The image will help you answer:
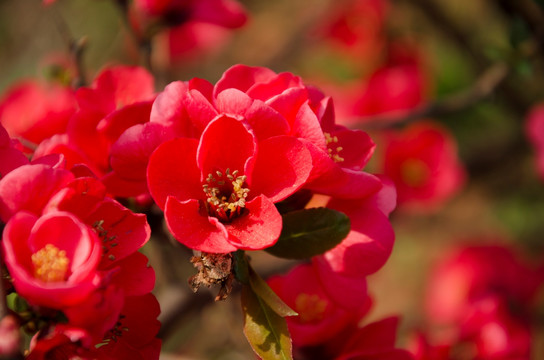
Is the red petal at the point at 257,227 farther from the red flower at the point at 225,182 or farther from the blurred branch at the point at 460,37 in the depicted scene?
the blurred branch at the point at 460,37

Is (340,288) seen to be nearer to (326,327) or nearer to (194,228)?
(326,327)

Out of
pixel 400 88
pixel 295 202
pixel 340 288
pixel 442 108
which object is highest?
pixel 295 202

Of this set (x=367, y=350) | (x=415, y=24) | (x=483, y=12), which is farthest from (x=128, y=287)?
(x=483, y=12)

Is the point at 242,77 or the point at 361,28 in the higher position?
the point at 242,77

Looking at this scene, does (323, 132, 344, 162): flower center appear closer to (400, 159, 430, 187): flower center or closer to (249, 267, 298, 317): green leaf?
(249, 267, 298, 317): green leaf

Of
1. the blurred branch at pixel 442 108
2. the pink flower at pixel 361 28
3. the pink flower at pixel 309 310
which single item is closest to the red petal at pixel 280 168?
the pink flower at pixel 309 310

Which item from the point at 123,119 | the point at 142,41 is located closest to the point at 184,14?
the point at 142,41
